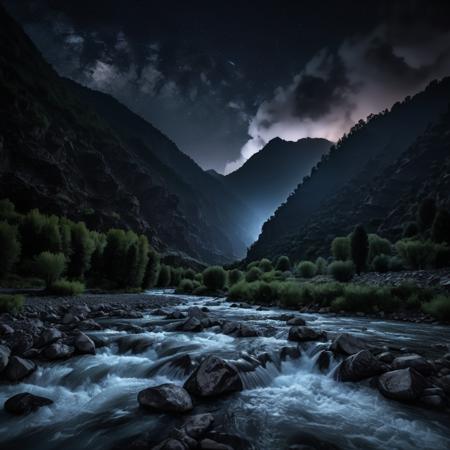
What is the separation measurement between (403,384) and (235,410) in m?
3.71

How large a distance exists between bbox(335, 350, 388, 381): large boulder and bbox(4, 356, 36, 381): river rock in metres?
8.15

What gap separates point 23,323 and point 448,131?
14203 centimetres

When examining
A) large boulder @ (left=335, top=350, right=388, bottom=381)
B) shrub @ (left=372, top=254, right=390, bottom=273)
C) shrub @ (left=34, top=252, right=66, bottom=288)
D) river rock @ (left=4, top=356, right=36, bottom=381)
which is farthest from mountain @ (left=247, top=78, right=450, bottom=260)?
river rock @ (left=4, top=356, right=36, bottom=381)

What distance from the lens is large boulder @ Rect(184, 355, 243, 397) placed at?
20.3 feet

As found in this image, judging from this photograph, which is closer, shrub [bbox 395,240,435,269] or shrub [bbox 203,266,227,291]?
shrub [bbox 395,240,435,269]

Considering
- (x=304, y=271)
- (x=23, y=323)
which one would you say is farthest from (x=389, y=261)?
(x=23, y=323)

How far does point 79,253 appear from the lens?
4519 cm

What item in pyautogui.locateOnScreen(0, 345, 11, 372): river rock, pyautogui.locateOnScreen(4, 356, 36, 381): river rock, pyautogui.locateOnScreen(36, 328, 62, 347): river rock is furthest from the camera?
pyautogui.locateOnScreen(36, 328, 62, 347): river rock

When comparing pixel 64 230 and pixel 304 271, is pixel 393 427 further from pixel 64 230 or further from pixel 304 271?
pixel 304 271

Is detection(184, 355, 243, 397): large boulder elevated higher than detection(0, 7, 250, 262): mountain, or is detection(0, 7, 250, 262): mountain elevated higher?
detection(0, 7, 250, 262): mountain

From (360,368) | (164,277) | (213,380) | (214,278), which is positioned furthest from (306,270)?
(213,380)

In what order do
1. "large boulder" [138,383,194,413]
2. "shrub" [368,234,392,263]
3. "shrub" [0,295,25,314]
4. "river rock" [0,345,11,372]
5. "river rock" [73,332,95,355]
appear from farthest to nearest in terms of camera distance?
"shrub" [368,234,392,263]
"shrub" [0,295,25,314]
"river rock" [73,332,95,355]
"river rock" [0,345,11,372]
"large boulder" [138,383,194,413]

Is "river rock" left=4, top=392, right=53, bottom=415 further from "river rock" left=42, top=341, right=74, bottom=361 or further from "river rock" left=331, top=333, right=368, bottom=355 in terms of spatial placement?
"river rock" left=331, top=333, right=368, bottom=355

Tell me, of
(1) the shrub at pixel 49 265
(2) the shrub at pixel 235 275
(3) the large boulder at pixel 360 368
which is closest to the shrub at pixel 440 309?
(3) the large boulder at pixel 360 368
